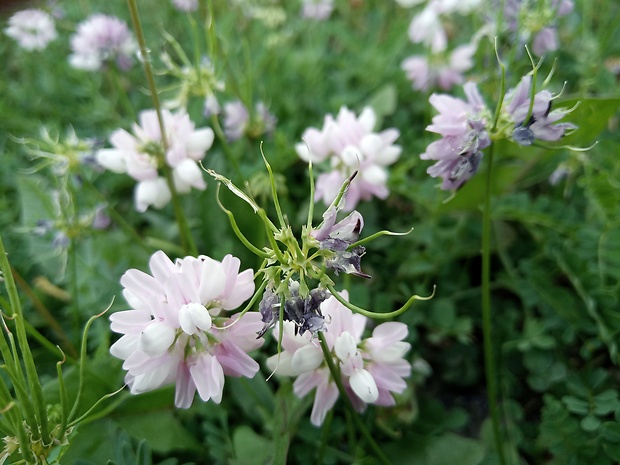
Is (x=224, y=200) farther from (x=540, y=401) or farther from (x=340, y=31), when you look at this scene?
(x=340, y=31)

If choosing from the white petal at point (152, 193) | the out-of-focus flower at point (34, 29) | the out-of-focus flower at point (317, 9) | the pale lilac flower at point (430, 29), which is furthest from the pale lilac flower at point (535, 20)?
the out-of-focus flower at point (34, 29)

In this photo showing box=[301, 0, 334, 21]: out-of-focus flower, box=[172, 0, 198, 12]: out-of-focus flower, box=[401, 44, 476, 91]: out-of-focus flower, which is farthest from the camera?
box=[301, 0, 334, 21]: out-of-focus flower

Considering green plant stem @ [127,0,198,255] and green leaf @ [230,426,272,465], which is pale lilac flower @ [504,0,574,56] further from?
green leaf @ [230,426,272,465]

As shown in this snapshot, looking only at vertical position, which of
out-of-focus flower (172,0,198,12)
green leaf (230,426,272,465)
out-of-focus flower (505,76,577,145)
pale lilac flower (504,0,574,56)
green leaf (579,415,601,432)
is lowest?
green leaf (230,426,272,465)

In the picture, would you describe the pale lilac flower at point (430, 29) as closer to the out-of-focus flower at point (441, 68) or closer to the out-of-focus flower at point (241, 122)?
the out-of-focus flower at point (441, 68)

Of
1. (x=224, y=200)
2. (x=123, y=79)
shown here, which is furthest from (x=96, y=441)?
(x=123, y=79)

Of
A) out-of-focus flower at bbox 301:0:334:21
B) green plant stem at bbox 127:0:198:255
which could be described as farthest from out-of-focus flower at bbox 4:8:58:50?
green plant stem at bbox 127:0:198:255

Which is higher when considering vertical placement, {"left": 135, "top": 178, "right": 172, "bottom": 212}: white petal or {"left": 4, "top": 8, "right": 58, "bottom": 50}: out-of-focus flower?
{"left": 4, "top": 8, "right": 58, "bottom": 50}: out-of-focus flower

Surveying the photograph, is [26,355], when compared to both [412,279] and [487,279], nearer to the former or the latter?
[487,279]
